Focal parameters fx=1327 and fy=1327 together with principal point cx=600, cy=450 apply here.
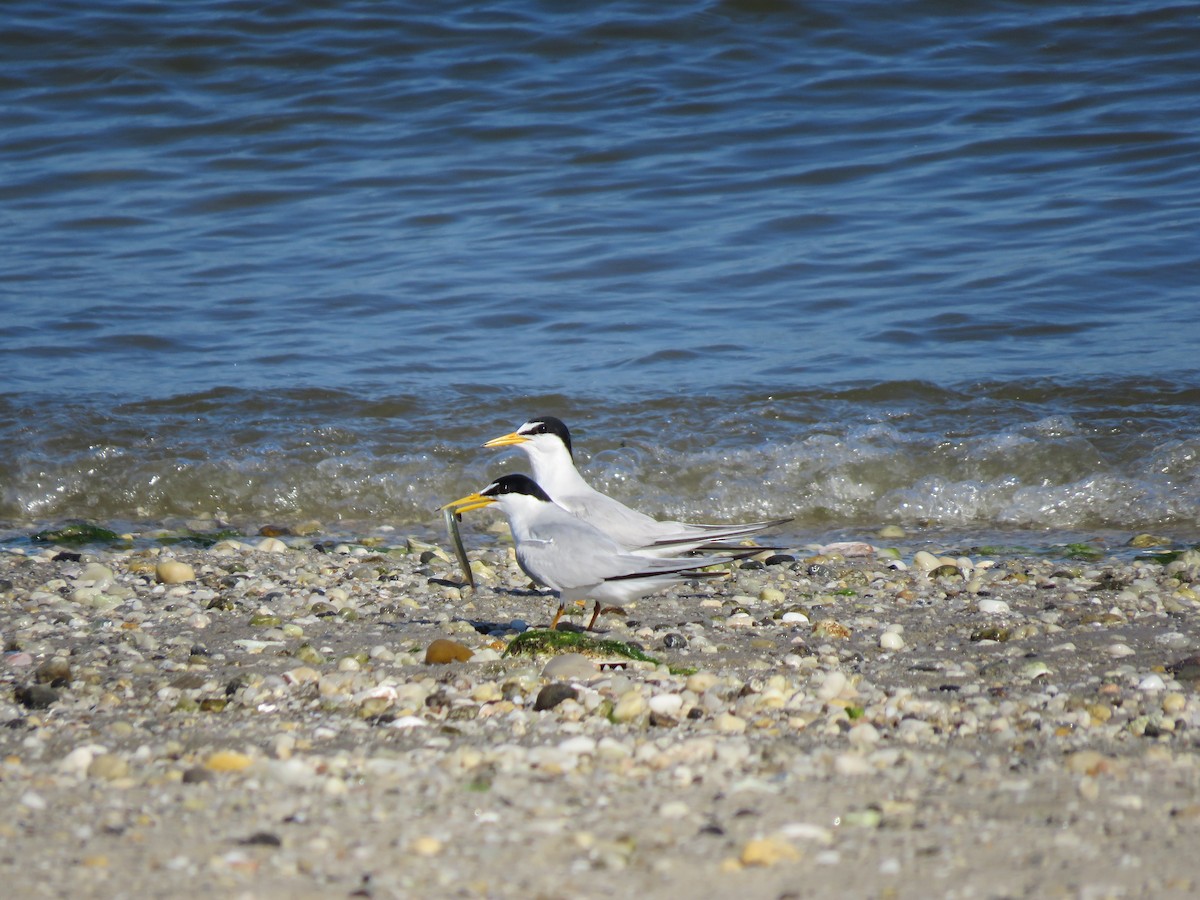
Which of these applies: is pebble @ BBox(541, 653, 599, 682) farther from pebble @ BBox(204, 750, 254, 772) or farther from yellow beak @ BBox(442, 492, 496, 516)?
yellow beak @ BBox(442, 492, 496, 516)

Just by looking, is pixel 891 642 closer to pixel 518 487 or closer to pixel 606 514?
pixel 606 514

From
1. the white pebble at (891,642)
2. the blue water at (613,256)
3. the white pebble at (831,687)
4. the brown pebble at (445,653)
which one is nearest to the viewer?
the white pebble at (831,687)

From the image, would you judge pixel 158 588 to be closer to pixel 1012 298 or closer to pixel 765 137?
pixel 1012 298

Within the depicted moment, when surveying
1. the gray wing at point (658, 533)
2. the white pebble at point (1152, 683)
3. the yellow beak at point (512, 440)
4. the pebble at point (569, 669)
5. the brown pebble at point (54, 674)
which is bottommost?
the yellow beak at point (512, 440)

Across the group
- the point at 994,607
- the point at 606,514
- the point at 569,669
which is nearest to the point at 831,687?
the point at 569,669

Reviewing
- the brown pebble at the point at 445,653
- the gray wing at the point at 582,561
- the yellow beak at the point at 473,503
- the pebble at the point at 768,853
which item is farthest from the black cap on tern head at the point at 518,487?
the pebble at the point at 768,853

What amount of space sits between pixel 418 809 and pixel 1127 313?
23.1 feet

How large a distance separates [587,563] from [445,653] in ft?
1.90

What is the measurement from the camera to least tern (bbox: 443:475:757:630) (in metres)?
4.00

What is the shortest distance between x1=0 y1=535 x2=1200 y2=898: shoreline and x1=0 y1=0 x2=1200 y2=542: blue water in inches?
80.2

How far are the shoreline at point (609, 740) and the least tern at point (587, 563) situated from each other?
7.6 inches

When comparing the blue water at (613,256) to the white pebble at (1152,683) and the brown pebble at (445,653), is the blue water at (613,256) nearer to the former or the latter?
the white pebble at (1152,683)

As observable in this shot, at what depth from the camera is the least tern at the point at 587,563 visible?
13.1 feet

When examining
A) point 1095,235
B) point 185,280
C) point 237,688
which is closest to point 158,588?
point 237,688
